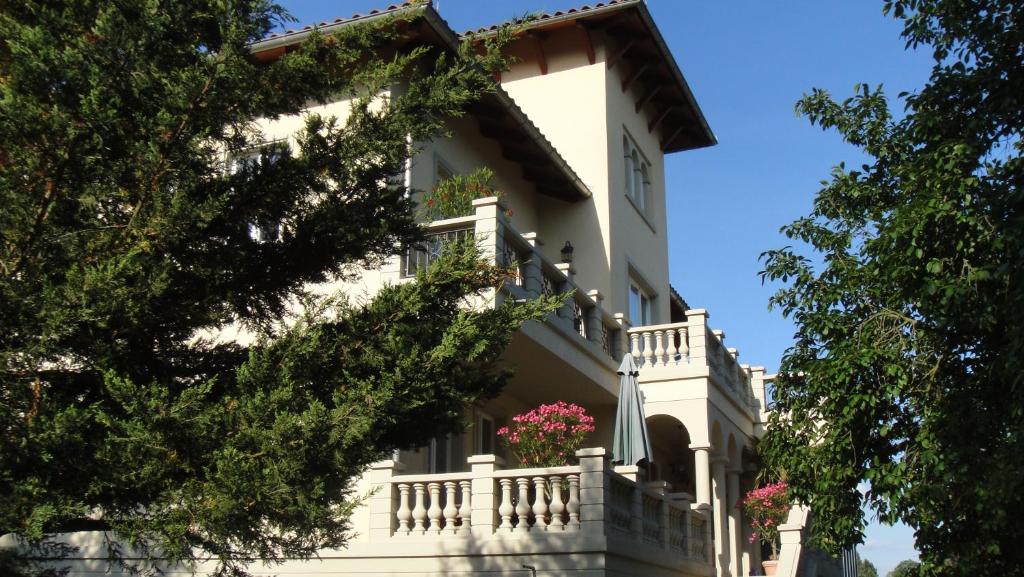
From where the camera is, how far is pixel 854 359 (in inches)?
407

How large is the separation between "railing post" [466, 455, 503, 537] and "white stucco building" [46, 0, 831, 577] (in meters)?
0.02

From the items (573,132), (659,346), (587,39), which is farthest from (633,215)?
(659,346)

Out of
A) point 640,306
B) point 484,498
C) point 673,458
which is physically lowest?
point 484,498

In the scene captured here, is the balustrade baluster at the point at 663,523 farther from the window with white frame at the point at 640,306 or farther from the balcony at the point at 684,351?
the window with white frame at the point at 640,306

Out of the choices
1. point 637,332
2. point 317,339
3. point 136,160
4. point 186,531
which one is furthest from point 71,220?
point 637,332

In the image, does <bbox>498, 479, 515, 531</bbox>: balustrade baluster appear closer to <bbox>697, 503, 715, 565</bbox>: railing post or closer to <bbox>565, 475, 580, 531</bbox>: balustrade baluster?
<bbox>565, 475, 580, 531</bbox>: balustrade baluster

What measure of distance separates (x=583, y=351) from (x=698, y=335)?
2.99 m

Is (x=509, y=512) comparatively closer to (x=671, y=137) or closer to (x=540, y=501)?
(x=540, y=501)

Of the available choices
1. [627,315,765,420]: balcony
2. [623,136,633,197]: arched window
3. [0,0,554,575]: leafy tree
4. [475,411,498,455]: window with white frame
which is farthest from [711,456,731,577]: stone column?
[0,0,554,575]: leafy tree

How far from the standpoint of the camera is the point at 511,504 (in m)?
12.2

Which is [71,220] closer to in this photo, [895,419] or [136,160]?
[136,160]

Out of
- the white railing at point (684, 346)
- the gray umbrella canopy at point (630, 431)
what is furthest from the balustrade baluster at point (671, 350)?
the gray umbrella canopy at point (630, 431)

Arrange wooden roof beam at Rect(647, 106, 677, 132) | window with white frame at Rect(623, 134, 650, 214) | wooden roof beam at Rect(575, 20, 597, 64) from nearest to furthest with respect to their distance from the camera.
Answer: wooden roof beam at Rect(575, 20, 597, 64) → window with white frame at Rect(623, 134, 650, 214) → wooden roof beam at Rect(647, 106, 677, 132)

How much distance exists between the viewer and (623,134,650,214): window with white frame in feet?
75.5
